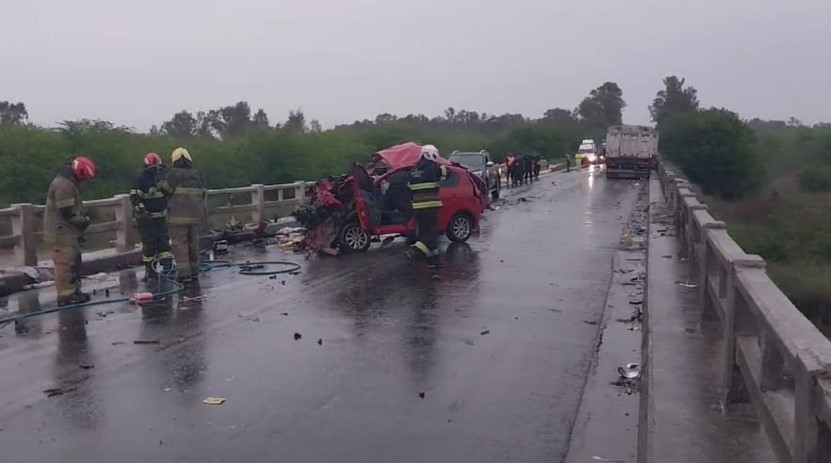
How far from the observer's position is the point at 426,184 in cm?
1702

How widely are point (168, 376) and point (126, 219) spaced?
907 centimetres

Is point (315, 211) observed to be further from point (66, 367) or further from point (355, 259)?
point (66, 367)

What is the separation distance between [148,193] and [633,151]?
1731 inches

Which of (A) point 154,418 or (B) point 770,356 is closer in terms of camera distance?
(B) point 770,356

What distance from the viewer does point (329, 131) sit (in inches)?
2115

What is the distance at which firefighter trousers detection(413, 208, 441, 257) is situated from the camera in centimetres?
1684

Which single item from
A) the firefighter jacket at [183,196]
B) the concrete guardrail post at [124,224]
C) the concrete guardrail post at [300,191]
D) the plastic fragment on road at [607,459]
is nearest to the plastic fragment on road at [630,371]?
the plastic fragment on road at [607,459]

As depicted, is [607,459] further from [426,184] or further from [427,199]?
[426,184]

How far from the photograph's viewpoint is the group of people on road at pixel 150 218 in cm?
1248

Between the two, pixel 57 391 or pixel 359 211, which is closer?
pixel 57 391

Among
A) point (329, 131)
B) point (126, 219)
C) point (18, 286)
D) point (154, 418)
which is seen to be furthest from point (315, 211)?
point (329, 131)

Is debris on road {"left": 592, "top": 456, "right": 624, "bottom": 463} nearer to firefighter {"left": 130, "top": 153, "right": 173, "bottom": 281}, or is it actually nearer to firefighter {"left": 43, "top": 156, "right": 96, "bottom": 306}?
firefighter {"left": 43, "top": 156, "right": 96, "bottom": 306}

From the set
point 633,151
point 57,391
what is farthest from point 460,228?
point 633,151

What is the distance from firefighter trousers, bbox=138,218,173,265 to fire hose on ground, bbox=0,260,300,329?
1.00 ft
